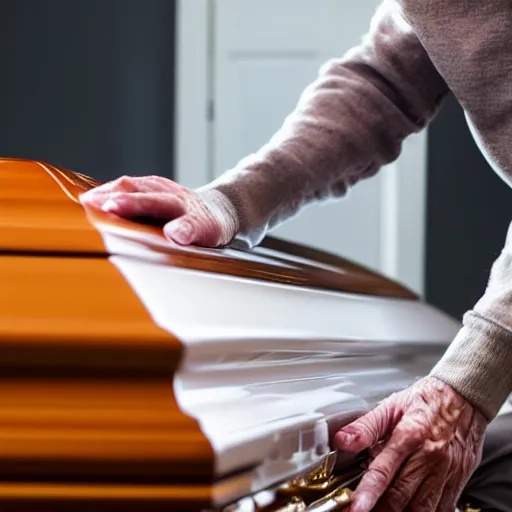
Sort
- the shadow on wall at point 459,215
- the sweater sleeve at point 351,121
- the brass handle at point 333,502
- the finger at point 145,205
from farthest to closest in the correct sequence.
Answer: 1. the shadow on wall at point 459,215
2. the sweater sleeve at point 351,121
3. the finger at point 145,205
4. the brass handle at point 333,502

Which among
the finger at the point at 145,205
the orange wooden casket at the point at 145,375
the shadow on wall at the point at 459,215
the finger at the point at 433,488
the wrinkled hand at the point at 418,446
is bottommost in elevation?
the shadow on wall at the point at 459,215

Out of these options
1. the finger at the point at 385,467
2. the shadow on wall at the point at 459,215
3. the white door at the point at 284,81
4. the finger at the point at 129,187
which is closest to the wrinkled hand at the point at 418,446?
the finger at the point at 385,467

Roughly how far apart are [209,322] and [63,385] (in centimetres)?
10

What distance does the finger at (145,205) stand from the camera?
0.66 metres

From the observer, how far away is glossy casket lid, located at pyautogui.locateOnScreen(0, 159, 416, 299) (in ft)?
1.65

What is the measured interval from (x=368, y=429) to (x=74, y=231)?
255mm

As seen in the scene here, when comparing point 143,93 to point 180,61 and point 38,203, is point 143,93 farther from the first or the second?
point 38,203

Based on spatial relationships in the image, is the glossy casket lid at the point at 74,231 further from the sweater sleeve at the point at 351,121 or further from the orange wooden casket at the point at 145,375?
the sweater sleeve at the point at 351,121

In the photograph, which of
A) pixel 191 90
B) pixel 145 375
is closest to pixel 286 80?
pixel 191 90

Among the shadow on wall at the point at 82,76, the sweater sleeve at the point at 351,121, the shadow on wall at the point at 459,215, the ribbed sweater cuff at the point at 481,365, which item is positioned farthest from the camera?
the shadow on wall at the point at 82,76

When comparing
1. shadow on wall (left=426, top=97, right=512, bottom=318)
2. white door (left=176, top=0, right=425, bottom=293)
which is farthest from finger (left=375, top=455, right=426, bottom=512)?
white door (left=176, top=0, right=425, bottom=293)

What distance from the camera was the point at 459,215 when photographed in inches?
120

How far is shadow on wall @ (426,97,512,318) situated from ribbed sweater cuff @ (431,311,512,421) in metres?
2.20

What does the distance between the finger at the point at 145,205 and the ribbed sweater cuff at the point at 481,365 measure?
0.86 ft
